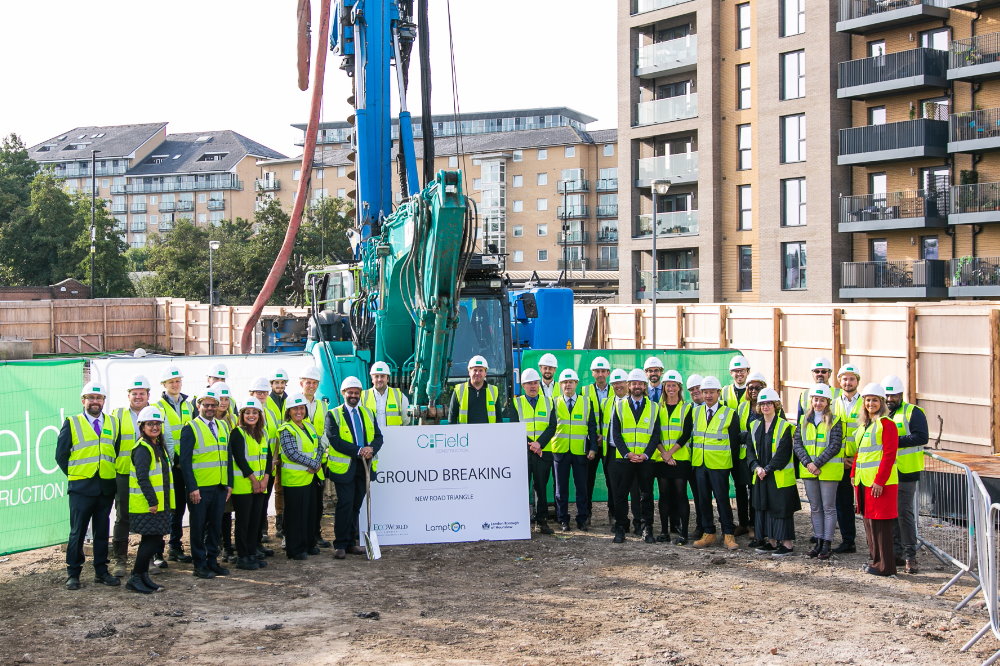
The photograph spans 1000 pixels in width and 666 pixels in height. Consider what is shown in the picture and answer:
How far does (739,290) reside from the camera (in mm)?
43469

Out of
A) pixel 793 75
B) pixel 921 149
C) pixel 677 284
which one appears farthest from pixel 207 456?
pixel 677 284

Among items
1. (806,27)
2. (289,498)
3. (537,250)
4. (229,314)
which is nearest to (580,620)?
(289,498)

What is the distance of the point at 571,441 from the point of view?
503 inches

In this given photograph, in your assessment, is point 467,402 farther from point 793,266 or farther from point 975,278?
point 793,266

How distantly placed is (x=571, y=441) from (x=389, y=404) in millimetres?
2211

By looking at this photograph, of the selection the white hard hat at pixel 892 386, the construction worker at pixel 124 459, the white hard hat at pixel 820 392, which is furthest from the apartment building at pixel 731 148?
the construction worker at pixel 124 459

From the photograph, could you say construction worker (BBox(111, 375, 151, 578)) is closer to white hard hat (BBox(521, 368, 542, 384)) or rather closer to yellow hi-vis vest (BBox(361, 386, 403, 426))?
yellow hi-vis vest (BBox(361, 386, 403, 426))

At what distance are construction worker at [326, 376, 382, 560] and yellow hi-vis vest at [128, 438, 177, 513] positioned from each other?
1936 mm

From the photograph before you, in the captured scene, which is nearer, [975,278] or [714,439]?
[714,439]

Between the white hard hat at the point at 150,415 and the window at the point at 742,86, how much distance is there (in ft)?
119

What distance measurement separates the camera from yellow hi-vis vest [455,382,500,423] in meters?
12.6

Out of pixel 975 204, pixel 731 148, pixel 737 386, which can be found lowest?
pixel 737 386

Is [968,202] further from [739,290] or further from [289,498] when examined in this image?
[289,498]

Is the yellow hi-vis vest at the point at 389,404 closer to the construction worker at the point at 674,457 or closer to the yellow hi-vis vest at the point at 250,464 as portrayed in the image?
the yellow hi-vis vest at the point at 250,464
